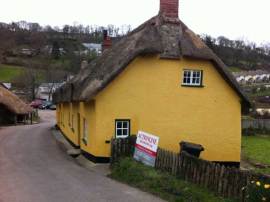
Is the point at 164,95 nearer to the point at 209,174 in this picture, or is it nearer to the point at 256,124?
the point at 209,174

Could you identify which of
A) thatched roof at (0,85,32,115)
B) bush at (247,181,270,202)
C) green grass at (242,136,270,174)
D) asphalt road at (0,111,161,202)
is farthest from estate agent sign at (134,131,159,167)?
thatched roof at (0,85,32,115)

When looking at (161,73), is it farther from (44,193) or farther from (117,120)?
(44,193)

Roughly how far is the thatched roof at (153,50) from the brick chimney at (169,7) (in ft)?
0.87

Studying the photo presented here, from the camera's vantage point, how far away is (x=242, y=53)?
133750mm

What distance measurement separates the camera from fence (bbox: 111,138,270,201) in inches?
510

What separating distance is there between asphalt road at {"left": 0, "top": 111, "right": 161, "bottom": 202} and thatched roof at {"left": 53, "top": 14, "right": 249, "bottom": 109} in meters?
3.37

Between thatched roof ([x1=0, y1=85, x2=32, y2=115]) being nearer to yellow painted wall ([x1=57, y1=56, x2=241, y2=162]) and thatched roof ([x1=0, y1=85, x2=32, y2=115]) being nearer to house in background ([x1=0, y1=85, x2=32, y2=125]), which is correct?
house in background ([x1=0, y1=85, x2=32, y2=125])

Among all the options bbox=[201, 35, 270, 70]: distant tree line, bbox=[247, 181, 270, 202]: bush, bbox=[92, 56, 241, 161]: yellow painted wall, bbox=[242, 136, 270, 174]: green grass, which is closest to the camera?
bbox=[247, 181, 270, 202]: bush

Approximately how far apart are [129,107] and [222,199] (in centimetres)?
947

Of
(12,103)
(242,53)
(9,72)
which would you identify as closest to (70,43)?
(9,72)

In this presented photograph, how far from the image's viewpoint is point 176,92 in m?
22.8

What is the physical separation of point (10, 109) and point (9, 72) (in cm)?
7125

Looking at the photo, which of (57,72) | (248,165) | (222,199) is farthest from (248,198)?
(57,72)

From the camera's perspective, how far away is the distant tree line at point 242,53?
127 meters
